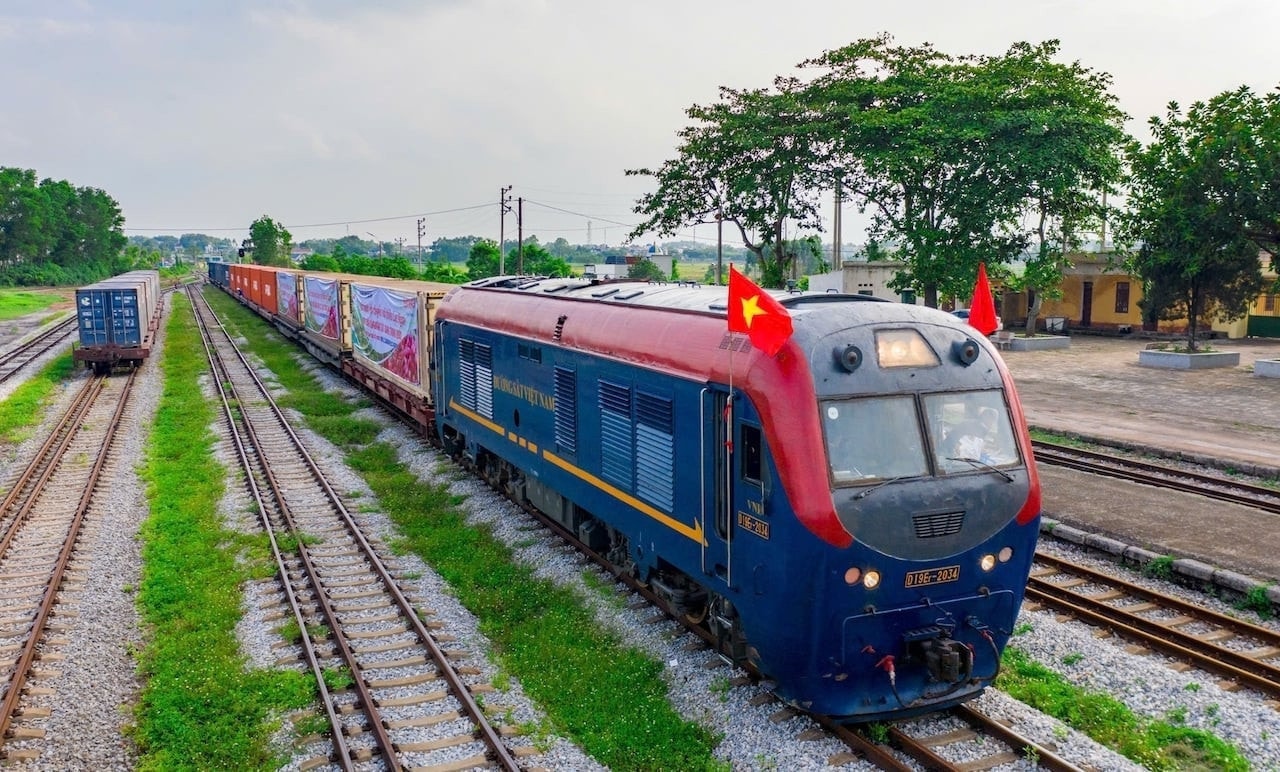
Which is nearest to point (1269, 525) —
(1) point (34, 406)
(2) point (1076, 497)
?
(2) point (1076, 497)

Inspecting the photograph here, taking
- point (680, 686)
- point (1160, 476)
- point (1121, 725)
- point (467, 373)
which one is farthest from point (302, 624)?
point (1160, 476)

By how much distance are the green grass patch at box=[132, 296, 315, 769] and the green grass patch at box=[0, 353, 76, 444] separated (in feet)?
21.8

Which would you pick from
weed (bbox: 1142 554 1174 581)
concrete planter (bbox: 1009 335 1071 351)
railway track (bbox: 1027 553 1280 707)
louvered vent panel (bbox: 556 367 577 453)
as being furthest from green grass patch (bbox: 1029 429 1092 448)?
concrete planter (bbox: 1009 335 1071 351)

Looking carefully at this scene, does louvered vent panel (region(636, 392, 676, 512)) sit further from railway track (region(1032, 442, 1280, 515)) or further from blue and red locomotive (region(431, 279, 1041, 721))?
railway track (region(1032, 442, 1280, 515))

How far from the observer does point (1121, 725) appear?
8.16 m

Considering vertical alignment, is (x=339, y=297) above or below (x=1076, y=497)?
above

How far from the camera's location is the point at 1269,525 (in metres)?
13.8

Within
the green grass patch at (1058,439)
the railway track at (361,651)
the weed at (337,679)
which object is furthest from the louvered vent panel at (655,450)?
the green grass patch at (1058,439)

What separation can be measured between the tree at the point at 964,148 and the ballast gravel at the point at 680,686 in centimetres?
2187

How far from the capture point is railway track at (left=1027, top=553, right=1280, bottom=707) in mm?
9297

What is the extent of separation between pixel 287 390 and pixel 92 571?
646 inches

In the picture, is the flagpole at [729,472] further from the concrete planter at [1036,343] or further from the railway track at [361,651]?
the concrete planter at [1036,343]

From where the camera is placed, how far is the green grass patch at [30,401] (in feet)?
76.3

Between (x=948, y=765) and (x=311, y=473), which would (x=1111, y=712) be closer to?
(x=948, y=765)
